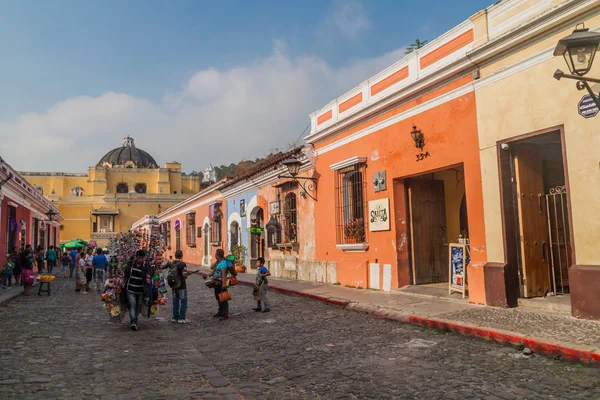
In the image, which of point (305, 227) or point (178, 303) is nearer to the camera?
point (178, 303)

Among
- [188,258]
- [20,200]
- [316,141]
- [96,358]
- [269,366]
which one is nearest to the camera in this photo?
[269,366]

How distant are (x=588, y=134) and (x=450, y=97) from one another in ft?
9.33

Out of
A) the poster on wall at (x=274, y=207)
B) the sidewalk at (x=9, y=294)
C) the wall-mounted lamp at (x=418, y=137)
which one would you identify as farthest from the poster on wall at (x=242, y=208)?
the wall-mounted lamp at (x=418, y=137)

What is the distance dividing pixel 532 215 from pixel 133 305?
6.68 meters

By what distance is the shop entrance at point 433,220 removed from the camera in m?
10.5

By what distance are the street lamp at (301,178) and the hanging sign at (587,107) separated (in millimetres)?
7817

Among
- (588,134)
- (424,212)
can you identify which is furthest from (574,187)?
(424,212)

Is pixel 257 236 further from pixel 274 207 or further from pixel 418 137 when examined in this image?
pixel 418 137

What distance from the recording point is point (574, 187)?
668cm

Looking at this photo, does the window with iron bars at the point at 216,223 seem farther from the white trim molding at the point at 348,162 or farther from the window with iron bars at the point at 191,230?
the white trim molding at the point at 348,162

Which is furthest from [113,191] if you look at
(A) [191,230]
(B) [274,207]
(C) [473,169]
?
(C) [473,169]

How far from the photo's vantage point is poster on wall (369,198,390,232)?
10.5 meters

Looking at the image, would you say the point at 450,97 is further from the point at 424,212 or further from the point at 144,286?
the point at 144,286

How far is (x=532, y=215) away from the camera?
7.87m
